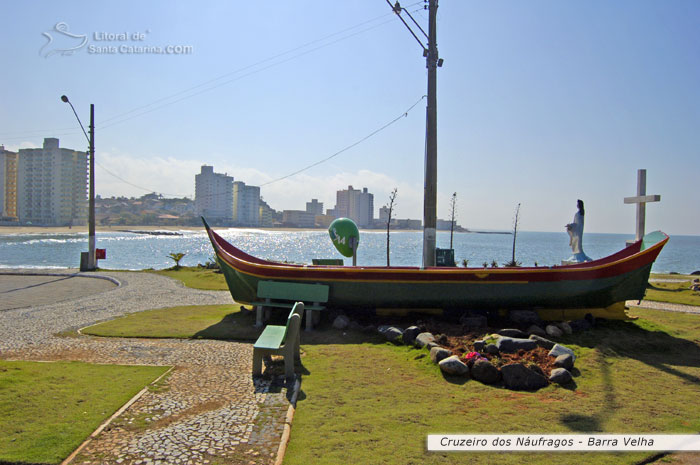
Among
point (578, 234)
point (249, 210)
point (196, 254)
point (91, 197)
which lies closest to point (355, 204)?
point (249, 210)

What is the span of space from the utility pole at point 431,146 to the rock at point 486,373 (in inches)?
195

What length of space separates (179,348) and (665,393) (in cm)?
738

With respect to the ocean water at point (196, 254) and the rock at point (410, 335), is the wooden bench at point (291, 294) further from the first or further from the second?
the ocean water at point (196, 254)

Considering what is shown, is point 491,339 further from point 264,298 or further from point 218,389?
point 264,298

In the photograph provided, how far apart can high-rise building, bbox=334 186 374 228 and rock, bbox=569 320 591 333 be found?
105632mm

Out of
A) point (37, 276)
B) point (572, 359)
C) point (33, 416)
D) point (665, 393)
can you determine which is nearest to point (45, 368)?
point (33, 416)

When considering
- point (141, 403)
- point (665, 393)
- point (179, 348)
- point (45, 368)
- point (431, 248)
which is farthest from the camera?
point (431, 248)

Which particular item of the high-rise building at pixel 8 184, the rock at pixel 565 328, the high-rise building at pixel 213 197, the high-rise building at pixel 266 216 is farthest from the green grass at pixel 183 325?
the high-rise building at pixel 266 216

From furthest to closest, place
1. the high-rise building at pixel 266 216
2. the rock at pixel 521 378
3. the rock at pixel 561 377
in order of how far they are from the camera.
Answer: the high-rise building at pixel 266 216
the rock at pixel 561 377
the rock at pixel 521 378

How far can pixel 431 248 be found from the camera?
10906 millimetres

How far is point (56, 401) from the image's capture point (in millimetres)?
4883

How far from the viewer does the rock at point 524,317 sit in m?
8.87

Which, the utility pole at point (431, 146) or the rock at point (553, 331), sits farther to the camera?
the utility pole at point (431, 146)

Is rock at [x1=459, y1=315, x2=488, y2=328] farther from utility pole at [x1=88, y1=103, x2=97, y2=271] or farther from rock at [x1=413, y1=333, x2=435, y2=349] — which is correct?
utility pole at [x1=88, y1=103, x2=97, y2=271]
